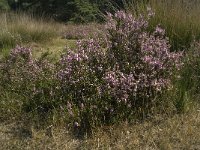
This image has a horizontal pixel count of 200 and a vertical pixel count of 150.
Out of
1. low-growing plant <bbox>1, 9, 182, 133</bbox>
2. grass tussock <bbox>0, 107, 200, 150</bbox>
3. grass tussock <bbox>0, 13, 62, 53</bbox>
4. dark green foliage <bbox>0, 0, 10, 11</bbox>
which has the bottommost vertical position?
dark green foliage <bbox>0, 0, 10, 11</bbox>

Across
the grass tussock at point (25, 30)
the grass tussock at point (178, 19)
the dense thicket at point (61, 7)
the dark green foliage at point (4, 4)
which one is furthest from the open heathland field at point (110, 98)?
the dark green foliage at point (4, 4)

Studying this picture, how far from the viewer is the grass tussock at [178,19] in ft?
22.1

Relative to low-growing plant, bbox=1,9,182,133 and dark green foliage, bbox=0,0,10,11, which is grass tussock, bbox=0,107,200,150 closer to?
low-growing plant, bbox=1,9,182,133

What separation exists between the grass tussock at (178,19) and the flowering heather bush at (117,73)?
1.69m

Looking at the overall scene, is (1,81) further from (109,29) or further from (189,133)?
(189,133)

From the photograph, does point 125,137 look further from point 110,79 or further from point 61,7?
point 61,7

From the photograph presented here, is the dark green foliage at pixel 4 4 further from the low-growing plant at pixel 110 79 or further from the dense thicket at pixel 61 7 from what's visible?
the low-growing plant at pixel 110 79

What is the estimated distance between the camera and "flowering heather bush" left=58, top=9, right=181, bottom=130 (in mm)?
4613

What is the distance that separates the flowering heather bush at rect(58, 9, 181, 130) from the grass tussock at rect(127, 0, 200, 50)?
1687 millimetres

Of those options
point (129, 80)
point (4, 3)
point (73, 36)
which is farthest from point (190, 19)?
point (4, 3)

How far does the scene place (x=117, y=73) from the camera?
4777 millimetres

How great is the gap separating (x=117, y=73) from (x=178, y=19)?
258cm

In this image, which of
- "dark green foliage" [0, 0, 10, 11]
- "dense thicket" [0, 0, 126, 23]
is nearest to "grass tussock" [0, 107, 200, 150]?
"dense thicket" [0, 0, 126, 23]

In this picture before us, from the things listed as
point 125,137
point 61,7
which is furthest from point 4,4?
point 125,137
